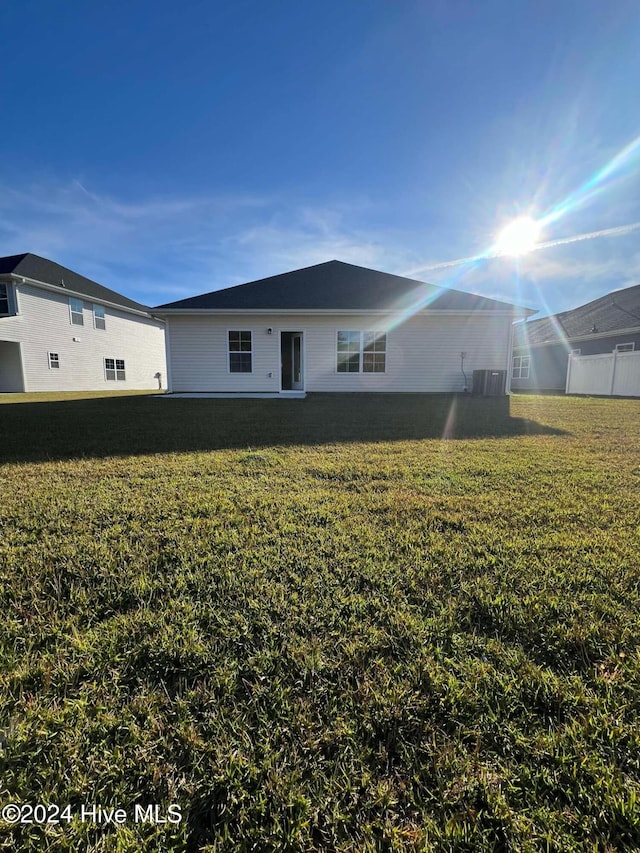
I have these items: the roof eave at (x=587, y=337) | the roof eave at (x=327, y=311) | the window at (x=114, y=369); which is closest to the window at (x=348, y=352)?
the roof eave at (x=327, y=311)

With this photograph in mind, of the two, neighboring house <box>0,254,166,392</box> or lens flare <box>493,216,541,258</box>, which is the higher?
lens flare <box>493,216,541,258</box>

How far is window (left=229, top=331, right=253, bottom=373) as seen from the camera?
11.8m

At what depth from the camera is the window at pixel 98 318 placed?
1960cm

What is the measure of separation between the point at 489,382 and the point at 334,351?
16.6 feet

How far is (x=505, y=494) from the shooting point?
9.60ft

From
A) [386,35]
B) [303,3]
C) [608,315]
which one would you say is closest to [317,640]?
[303,3]

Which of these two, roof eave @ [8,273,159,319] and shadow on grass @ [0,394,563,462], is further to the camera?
roof eave @ [8,273,159,319]

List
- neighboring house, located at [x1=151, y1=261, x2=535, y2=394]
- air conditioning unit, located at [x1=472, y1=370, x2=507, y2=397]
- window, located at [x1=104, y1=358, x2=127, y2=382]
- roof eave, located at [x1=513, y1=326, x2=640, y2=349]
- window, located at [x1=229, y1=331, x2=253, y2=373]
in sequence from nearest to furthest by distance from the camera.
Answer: air conditioning unit, located at [x1=472, y1=370, x2=507, y2=397]
neighboring house, located at [x1=151, y1=261, x2=535, y2=394]
window, located at [x1=229, y1=331, x2=253, y2=373]
roof eave, located at [x1=513, y1=326, x2=640, y2=349]
window, located at [x1=104, y1=358, x2=127, y2=382]

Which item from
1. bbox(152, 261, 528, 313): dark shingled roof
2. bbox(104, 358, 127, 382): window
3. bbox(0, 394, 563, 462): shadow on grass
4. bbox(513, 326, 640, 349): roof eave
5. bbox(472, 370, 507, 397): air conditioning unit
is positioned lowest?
bbox(0, 394, 563, 462): shadow on grass

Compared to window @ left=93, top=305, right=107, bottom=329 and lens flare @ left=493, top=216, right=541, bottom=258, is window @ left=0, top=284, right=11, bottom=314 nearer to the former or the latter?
window @ left=93, top=305, right=107, bottom=329

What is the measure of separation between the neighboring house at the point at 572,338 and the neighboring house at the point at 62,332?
19.2 metres

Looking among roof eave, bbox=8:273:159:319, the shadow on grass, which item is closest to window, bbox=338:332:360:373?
the shadow on grass

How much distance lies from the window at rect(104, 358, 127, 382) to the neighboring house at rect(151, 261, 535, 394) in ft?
37.5

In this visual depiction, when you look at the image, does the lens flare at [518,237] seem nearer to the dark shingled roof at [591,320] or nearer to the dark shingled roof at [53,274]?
the dark shingled roof at [591,320]
